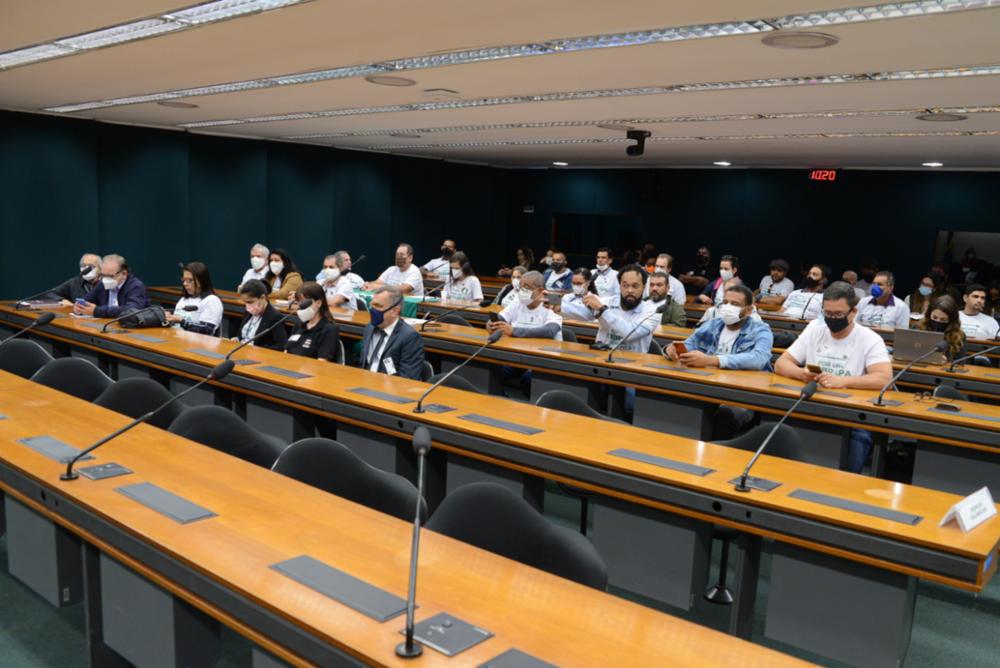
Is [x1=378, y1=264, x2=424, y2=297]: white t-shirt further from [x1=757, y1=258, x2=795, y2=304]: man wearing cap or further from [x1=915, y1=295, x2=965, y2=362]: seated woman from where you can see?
[x1=915, y1=295, x2=965, y2=362]: seated woman

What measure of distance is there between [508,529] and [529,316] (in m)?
4.30

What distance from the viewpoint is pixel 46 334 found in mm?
6434

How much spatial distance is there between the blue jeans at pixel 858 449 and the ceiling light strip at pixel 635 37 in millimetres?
2074

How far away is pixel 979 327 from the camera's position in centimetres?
749

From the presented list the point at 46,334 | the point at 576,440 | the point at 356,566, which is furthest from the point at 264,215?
the point at 356,566

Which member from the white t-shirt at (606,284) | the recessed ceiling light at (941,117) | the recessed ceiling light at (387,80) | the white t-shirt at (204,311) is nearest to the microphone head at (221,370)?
the recessed ceiling light at (387,80)

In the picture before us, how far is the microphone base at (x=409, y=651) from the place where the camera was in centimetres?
162

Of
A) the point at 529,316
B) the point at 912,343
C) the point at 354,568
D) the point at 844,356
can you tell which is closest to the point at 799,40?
the point at 844,356

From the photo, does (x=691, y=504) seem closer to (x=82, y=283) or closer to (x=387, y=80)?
(x=387, y=80)

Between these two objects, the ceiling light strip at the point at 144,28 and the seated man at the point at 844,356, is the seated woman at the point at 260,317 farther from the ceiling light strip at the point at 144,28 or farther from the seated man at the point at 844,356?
the seated man at the point at 844,356

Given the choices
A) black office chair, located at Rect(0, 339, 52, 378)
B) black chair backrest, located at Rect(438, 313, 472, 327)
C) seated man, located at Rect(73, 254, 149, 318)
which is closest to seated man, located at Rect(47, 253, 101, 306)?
seated man, located at Rect(73, 254, 149, 318)

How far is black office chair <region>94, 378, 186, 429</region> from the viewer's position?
3699 mm

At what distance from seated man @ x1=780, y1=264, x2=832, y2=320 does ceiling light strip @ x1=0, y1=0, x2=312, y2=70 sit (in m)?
7.21

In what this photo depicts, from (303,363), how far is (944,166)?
1042cm
